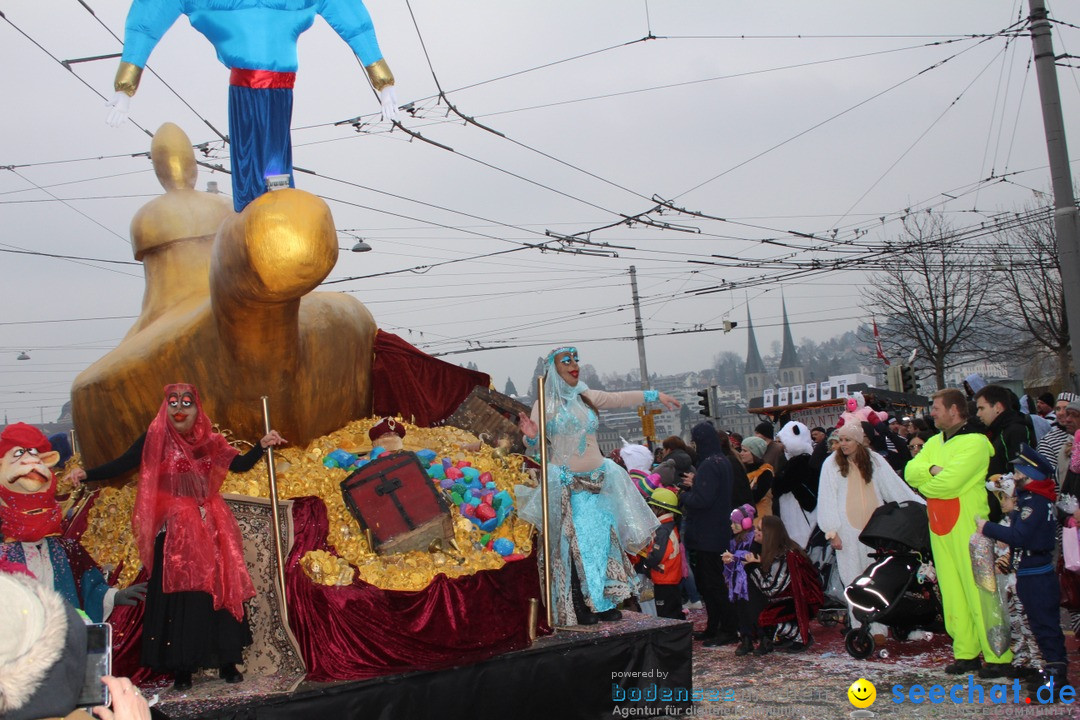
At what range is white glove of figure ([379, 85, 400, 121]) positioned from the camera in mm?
5918

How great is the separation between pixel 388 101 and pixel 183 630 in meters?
3.24

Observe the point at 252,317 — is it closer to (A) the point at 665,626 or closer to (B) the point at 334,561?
(B) the point at 334,561

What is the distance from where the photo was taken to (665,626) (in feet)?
20.9

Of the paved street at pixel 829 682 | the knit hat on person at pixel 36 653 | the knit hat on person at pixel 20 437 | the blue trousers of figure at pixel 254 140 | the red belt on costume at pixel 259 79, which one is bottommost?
the paved street at pixel 829 682

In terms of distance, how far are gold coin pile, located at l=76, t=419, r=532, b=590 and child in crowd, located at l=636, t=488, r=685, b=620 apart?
1.81 m

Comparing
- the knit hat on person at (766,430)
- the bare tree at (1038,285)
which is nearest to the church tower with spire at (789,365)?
the bare tree at (1038,285)

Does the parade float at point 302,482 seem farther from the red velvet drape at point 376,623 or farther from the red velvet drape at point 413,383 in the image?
the red velvet drape at point 413,383

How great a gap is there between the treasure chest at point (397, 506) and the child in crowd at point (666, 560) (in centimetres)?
232

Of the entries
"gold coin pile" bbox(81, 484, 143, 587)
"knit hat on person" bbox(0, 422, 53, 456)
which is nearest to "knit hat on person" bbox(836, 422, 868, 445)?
"gold coin pile" bbox(81, 484, 143, 587)

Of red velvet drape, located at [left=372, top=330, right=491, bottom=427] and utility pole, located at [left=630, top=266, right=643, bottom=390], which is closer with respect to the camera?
red velvet drape, located at [left=372, top=330, right=491, bottom=427]

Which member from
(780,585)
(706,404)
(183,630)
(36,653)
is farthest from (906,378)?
(36,653)

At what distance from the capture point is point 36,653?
1989mm

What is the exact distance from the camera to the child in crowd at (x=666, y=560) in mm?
8078

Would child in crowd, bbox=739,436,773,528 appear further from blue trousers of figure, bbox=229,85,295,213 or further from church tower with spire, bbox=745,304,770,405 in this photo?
church tower with spire, bbox=745,304,770,405
